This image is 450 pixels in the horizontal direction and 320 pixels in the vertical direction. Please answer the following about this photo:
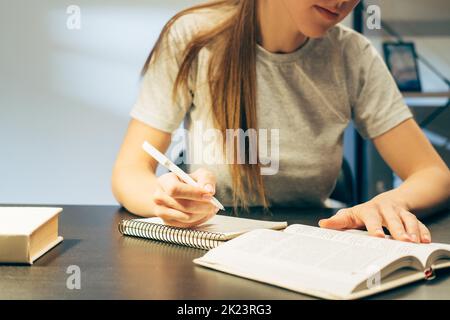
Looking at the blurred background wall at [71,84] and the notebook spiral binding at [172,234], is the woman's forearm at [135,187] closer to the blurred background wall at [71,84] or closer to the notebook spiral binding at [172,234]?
the notebook spiral binding at [172,234]

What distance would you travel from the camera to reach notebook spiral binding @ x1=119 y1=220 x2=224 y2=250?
2.54 feet

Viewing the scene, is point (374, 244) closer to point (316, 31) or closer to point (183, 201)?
point (183, 201)

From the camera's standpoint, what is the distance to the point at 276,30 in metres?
1.29

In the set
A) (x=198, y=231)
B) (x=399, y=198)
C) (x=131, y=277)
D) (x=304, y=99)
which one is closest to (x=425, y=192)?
(x=399, y=198)

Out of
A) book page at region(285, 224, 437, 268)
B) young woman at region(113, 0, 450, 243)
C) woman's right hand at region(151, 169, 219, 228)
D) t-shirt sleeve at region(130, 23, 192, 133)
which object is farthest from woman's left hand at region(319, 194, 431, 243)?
t-shirt sleeve at region(130, 23, 192, 133)

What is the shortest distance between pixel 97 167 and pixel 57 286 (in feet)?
4.23

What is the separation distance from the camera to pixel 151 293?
0.59 meters

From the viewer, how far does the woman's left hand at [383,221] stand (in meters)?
0.78

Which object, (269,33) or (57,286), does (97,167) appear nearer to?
(269,33)

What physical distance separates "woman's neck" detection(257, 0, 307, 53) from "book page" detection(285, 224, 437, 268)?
575mm

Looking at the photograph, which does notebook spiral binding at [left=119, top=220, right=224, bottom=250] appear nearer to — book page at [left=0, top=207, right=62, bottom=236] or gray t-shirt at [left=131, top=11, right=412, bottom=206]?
book page at [left=0, top=207, right=62, bottom=236]

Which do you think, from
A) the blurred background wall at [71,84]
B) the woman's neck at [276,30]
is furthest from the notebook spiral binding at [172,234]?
the blurred background wall at [71,84]

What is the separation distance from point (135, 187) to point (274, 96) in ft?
1.29

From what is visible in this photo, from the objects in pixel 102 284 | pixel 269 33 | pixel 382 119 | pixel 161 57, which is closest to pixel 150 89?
pixel 161 57
